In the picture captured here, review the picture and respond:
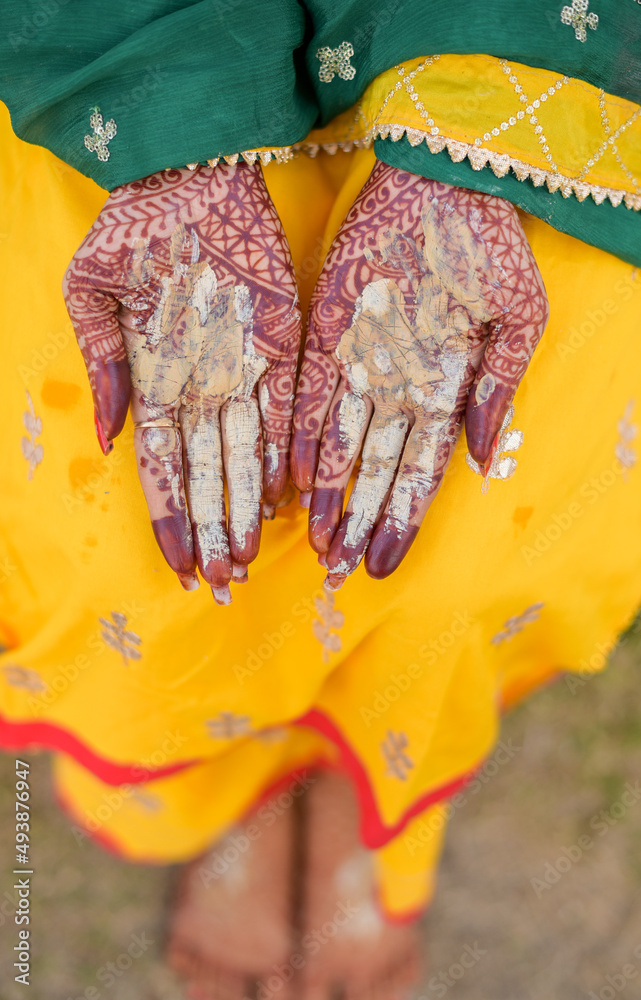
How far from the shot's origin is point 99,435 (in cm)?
73

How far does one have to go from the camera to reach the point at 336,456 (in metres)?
0.71

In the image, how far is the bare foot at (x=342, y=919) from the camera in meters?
1.35

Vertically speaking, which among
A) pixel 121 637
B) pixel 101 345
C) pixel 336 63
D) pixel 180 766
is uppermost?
Result: pixel 336 63

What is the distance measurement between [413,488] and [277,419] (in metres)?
0.16

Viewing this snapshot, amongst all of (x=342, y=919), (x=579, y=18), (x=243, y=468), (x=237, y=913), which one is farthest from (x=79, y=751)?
(x=579, y=18)

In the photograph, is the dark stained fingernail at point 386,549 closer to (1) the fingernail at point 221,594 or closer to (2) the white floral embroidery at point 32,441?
(1) the fingernail at point 221,594

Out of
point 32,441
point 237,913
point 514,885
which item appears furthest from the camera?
point 514,885

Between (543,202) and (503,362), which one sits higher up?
(543,202)

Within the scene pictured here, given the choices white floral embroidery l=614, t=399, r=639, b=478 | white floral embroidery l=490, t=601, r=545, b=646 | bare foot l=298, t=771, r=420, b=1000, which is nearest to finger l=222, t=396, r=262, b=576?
white floral embroidery l=490, t=601, r=545, b=646

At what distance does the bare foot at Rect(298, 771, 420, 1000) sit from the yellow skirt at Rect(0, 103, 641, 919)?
41cm

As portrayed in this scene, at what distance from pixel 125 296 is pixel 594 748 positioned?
1491 mm

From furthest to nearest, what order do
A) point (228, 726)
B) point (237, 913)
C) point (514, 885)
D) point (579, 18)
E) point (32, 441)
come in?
point (514, 885)
point (237, 913)
point (228, 726)
point (32, 441)
point (579, 18)

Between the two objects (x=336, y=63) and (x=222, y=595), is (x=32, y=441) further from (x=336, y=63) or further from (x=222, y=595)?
(x=336, y=63)

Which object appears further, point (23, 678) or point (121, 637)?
point (23, 678)
